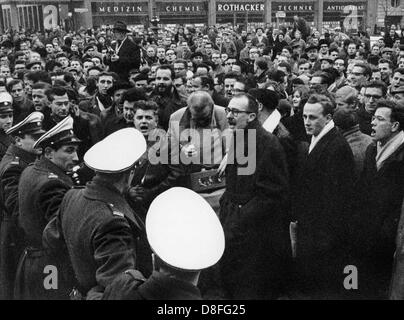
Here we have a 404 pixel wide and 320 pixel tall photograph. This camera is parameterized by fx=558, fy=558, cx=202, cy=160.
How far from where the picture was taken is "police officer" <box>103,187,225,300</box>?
199cm

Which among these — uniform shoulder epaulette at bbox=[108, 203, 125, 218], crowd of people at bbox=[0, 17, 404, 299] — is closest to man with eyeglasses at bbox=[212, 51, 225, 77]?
crowd of people at bbox=[0, 17, 404, 299]

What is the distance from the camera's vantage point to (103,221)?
2596mm

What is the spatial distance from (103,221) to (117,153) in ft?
1.33

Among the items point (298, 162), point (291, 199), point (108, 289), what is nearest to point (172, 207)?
point (108, 289)

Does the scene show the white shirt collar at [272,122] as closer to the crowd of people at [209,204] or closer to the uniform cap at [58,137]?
the crowd of people at [209,204]

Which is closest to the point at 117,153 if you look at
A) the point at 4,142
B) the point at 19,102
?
the point at 4,142

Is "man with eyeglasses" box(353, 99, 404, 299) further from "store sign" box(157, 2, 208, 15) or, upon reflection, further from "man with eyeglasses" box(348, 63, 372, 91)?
"store sign" box(157, 2, 208, 15)

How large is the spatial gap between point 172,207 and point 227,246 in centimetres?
183

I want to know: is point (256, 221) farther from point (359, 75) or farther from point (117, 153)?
point (359, 75)

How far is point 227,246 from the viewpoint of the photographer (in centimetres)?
389

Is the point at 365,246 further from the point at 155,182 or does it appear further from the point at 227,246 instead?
the point at 155,182

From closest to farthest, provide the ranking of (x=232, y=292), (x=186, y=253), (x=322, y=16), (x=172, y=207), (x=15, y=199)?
(x=186, y=253) → (x=172, y=207) → (x=15, y=199) → (x=232, y=292) → (x=322, y=16)

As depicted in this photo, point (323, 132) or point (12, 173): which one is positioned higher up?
point (323, 132)

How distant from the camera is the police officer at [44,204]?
10.7ft
